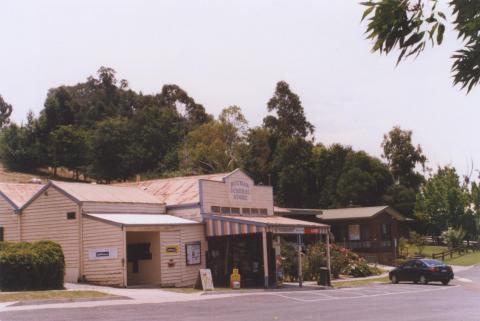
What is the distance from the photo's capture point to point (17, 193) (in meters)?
35.0

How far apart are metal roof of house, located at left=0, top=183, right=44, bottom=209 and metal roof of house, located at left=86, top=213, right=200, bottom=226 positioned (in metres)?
5.84

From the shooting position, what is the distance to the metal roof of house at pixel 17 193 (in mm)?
33562

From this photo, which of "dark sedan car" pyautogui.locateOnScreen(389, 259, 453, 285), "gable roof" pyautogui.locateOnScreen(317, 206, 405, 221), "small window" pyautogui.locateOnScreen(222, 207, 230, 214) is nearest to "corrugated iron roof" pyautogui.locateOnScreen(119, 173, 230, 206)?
"small window" pyautogui.locateOnScreen(222, 207, 230, 214)

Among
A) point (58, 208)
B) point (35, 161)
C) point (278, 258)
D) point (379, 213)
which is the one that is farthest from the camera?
point (35, 161)

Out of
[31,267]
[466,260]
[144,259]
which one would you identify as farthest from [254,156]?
[31,267]

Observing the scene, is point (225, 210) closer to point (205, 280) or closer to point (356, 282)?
point (205, 280)

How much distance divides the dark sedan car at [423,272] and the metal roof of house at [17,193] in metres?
21.1

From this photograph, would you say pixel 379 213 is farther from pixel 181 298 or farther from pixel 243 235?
pixel 181 298

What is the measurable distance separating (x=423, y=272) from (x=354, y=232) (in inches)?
806

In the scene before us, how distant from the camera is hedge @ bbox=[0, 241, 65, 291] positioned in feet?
80.6

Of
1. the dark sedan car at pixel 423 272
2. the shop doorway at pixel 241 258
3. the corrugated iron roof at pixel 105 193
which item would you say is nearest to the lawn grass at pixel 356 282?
the dark sedan car at pixel 423 272

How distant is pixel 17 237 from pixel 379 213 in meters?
32.3

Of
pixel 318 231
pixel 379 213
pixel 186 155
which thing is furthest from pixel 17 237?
pixel 186 155

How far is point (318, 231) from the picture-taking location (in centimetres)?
3562
